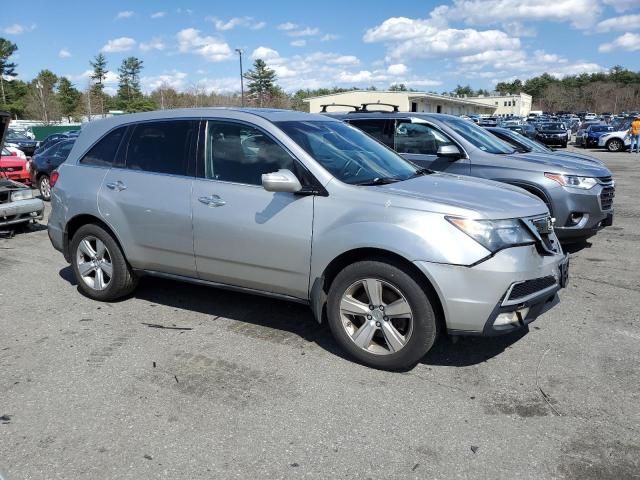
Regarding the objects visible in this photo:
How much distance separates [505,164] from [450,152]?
29.1 inches

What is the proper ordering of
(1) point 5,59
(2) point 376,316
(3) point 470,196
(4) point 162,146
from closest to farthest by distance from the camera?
(2) point 376,316, (3) point 470,196, (4) point 162,146, (1) point 5,59

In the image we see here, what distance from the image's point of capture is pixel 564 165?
7.19m

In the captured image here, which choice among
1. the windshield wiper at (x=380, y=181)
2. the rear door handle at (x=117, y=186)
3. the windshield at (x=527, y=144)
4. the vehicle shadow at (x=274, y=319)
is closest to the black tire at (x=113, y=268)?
the vehicle shadow at (x=274, y=319)

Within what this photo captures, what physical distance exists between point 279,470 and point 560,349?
2.56 meters

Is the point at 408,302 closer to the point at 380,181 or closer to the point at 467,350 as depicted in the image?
the point at 467,350

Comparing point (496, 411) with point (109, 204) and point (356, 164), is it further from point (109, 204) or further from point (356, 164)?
point (109, 204)

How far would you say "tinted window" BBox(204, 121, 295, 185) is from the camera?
4.32m

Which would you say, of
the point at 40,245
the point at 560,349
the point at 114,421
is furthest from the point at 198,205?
the point at 40,245

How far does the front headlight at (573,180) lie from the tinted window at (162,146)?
4.58 m

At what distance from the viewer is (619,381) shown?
3.74m

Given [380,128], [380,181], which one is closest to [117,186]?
[380,181]

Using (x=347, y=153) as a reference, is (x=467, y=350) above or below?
below

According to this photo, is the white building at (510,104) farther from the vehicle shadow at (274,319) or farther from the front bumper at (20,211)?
the vehicle shadow at (274,319)

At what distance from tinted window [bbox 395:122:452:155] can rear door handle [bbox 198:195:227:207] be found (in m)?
4.17
